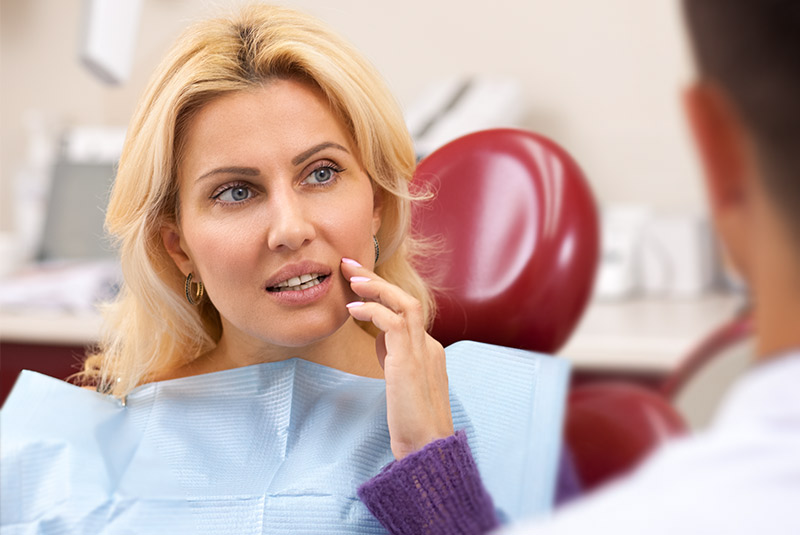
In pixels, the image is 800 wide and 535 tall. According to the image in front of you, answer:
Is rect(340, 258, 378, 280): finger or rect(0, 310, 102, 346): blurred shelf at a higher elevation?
rect(340, 258, 378, 280): finger

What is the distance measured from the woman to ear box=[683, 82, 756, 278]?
0.23m

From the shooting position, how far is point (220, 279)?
485 millimetres

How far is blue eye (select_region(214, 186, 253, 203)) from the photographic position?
47 centimetres

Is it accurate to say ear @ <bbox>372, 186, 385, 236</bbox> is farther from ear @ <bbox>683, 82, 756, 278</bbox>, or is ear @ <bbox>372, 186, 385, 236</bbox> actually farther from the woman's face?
ear @ <bbox>683, 82, 756, 278</bbox>

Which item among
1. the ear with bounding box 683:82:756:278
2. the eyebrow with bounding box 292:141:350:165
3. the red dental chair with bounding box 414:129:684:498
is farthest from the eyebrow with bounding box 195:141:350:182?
the ear with bounding box 683:82:756:278

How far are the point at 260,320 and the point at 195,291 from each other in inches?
2.8

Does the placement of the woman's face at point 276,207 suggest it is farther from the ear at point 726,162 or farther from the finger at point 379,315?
the ear at point 726,162

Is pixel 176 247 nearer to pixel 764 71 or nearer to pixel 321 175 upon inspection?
pixel 321 175

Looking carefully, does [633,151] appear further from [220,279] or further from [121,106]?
[121,106]

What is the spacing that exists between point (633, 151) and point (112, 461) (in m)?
0.34

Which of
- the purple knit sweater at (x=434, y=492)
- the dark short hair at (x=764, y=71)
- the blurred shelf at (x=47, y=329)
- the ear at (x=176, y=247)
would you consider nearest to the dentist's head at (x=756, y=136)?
the dark short hair at (x=764, y=71)

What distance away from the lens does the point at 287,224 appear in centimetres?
45

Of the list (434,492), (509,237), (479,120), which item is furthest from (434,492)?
(479,120)

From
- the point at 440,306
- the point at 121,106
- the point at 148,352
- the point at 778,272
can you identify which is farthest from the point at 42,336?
the point at 121,106
